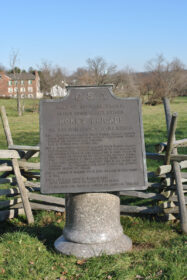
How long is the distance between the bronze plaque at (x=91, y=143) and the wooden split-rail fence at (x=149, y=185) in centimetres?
99

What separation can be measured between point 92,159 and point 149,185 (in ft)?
7.11

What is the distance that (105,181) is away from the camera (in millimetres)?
4906

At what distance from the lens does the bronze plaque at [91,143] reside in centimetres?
490

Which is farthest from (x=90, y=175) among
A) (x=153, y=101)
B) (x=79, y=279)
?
(x=153, y=101)

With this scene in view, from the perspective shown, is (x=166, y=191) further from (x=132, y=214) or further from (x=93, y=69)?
(x=93, y=69)

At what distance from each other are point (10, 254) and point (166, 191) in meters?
3.03

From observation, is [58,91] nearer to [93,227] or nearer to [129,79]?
[129,79]

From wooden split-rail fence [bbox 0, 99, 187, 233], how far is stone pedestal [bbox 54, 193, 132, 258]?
4.21 feet

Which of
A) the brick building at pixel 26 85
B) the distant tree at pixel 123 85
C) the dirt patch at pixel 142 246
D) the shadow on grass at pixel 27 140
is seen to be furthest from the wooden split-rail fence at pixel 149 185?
the brick building at pixel 26 85

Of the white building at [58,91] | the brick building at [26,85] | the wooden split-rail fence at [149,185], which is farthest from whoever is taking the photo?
the brick building at [26,85]

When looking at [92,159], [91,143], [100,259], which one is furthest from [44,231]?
[91,143]

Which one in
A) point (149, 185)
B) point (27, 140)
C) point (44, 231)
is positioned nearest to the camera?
point (44, 231)

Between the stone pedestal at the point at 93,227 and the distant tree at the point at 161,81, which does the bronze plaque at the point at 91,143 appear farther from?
the distant tree at the point at 161,81

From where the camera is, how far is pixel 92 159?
490 cm
